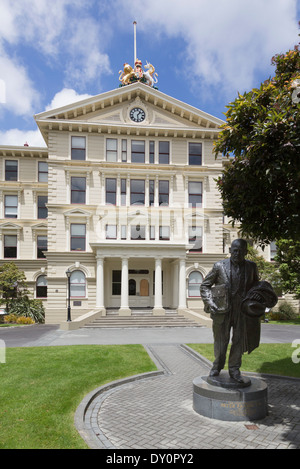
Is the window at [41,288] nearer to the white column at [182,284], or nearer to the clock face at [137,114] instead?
the white column at [182,284]

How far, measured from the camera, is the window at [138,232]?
29.7 m

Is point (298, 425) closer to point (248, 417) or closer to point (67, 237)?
point (248, 417)

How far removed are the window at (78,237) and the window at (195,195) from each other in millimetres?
9758

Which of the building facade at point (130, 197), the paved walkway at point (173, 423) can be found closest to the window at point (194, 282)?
the building facade at point (130, 197)

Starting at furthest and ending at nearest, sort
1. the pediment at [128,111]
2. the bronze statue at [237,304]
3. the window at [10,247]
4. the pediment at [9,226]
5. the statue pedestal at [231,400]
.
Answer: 1. the window at [10,247]
2. the pediment at [9,226]
3. the pediment at [128,111]
4. the bronze statue at [237,304]
5. the statue pedestal at [231,400]

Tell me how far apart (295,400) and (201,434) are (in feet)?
10.7

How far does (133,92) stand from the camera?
29.8 meters

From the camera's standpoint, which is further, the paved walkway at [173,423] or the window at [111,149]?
the window at [111,149]

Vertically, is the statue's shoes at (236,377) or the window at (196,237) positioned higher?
the window at (196,237)

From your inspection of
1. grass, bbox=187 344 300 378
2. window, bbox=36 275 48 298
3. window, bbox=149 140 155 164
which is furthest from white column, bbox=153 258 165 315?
window, bbox=36 275 48 298

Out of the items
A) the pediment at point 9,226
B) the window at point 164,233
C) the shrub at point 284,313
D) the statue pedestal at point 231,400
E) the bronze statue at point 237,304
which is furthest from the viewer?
the pediment at point 9,226

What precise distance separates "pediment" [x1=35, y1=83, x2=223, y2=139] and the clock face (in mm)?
273

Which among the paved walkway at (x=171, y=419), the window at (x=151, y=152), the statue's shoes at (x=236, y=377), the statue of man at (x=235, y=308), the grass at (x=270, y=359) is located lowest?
the grass at (x=270, y=359)

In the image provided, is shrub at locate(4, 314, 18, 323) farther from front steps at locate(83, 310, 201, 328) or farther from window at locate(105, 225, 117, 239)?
window at locate(105, 225, 117, 239)
